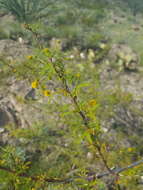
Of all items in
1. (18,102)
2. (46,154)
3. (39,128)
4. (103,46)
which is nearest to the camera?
(46,154)

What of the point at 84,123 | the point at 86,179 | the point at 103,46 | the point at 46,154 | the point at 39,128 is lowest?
the point at 46,154

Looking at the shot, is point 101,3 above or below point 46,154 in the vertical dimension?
above

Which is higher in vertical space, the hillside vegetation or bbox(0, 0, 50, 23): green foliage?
bbox(0, 0, 50, 23): green foliage

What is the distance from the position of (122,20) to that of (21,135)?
3.25 m

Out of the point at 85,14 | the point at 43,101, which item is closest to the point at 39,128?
the point at 43,101

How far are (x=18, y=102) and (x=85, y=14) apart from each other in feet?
8.95

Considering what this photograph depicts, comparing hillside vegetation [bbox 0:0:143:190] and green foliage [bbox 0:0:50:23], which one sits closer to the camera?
hillside vegetation [bbox 0:0:143:190]

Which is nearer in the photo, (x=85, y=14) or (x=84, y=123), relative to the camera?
(x=84, y=123)

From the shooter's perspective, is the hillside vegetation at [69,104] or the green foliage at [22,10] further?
the green foliage at [22,10]

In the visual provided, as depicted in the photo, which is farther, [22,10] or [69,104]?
[22,10]

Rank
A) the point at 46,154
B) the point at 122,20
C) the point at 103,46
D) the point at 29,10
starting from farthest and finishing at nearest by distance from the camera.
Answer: the point at 122,20
the point at 29,10
the point at 103,46
the point at 46,154

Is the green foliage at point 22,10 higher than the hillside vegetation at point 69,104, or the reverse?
the green foliage at point 22,10

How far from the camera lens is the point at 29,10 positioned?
147 inches

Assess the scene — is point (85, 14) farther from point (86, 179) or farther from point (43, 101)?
point (86, 179)
